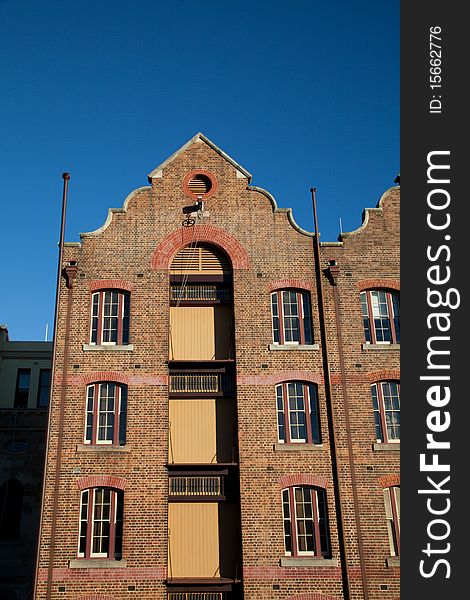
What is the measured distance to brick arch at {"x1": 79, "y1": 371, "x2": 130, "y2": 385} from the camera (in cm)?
2119

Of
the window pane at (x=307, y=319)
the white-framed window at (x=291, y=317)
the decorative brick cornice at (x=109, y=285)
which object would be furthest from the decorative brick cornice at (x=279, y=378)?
the decorative brick cornice at (x=109, y=285)

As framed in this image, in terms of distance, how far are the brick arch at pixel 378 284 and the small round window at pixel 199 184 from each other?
6545 millimetres

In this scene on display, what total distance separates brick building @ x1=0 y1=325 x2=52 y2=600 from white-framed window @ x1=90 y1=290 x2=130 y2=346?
5.18 metres

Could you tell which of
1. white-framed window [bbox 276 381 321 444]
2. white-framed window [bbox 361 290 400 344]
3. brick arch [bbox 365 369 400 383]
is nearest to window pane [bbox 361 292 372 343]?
white-framed window [bbox 361 290 400 344]

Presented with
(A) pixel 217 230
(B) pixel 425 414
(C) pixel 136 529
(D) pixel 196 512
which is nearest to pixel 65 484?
(C) pixel 136 529

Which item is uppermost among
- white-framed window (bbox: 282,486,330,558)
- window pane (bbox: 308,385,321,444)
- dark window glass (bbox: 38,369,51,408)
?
dark window glass (bbox: 38,369,51,408)

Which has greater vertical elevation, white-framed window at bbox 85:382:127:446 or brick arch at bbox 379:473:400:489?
white-framed window at bbox 85:382:127:446

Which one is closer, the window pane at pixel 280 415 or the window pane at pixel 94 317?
the window pane at pixel 280 415

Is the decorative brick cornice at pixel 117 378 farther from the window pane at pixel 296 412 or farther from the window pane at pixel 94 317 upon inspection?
the window pane at pixel 296 412

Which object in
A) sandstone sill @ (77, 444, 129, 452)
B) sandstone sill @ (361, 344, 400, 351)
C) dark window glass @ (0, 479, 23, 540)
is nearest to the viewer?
sandstone sill @ (77, 444, 129, 452)

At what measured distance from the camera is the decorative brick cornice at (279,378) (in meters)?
21.3

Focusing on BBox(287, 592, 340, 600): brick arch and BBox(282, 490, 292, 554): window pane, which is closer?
BBox(287, 592, 340, 600): brick arch

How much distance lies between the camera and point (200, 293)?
75.8 feet

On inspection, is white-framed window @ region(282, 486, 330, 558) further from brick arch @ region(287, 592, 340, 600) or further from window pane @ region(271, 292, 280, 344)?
window pane @ region(271, 292, 280, 344)
